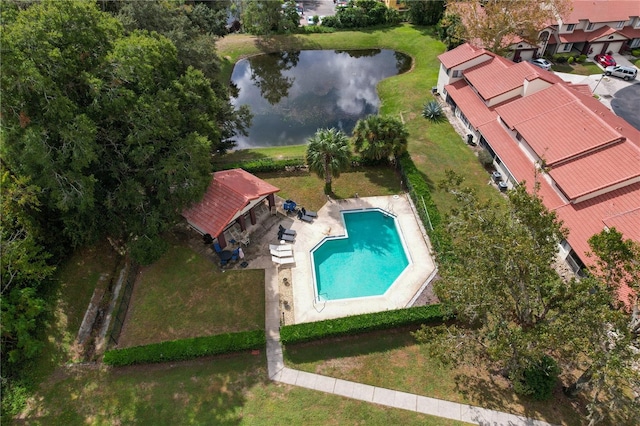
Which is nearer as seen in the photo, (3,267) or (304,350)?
(3,267)

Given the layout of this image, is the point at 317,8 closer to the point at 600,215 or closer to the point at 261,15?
the point at 261,15

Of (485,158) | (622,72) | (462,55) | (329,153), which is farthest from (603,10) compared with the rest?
(329,153)

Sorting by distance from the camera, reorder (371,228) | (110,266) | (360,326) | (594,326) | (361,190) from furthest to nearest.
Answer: (361,190) < (371,228) < (110,266) < (360,326) < (594,326)

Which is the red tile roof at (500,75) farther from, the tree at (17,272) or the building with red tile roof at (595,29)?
the tree at (17,272)

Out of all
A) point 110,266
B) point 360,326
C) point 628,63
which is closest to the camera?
point 360,326

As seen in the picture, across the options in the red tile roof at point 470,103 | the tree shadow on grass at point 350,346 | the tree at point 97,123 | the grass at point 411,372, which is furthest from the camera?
the red tile roof at point 470,103

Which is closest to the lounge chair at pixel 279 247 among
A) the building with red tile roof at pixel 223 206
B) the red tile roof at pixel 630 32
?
the building with red tile roof at pixel 223 206

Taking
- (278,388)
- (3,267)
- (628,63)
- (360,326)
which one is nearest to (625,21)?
(628,63)

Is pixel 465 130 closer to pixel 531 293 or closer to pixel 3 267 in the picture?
pixel 531 293
